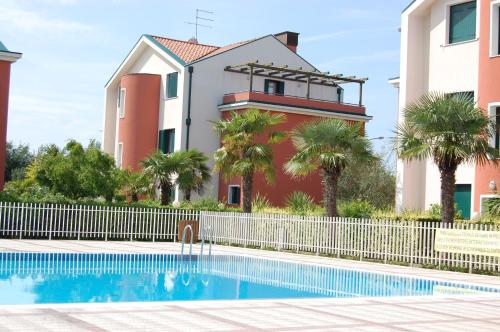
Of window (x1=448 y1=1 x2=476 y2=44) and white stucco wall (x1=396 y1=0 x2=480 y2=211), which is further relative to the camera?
white stucco wall (x1=396 y1=0 x2=480 y2=211)

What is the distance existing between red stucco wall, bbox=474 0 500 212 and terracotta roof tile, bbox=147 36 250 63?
16.7 metres

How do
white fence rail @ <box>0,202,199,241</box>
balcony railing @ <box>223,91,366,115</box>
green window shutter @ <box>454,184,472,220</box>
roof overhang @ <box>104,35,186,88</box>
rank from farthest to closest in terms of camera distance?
roof overhang @ <box>104,35,186,88</box> < balcony railing @ <box>223,91,366,115</box> < white fence rail @ <box>0,202,199,241</box> < green window shutter @ <box>454,184,472,220</box>

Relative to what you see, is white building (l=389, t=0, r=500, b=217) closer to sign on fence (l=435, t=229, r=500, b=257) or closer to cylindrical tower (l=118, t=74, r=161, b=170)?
sign on fence (l=435, t=229, r=500, b=257)

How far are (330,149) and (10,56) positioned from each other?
49.7 ft

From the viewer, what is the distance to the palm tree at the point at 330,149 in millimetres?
23328

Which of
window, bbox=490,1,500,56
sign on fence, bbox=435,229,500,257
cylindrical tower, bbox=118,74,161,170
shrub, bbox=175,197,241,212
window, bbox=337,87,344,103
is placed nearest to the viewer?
sign on fence, bbox=435,229,500,257

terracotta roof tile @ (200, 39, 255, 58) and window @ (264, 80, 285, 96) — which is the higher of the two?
terracotta roof tile @ (200, 39, 255, 58)

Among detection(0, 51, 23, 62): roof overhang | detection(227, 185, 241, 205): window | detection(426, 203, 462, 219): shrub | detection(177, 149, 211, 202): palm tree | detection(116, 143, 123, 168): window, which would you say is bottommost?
detection(426, 203, 462, 219): shrub

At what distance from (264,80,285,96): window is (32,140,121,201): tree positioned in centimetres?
1207

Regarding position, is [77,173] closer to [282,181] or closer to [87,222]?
[87,222]

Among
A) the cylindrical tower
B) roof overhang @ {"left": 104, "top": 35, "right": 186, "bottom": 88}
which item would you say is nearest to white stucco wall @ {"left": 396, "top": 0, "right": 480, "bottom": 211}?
roof overhang @ {"left": 104, "top": 35, "right": 186, "bottom": 88}

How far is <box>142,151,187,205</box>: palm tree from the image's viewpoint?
31.3m

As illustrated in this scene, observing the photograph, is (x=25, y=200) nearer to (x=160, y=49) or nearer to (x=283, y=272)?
(x=283, y=272)

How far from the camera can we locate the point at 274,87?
40.4 m
